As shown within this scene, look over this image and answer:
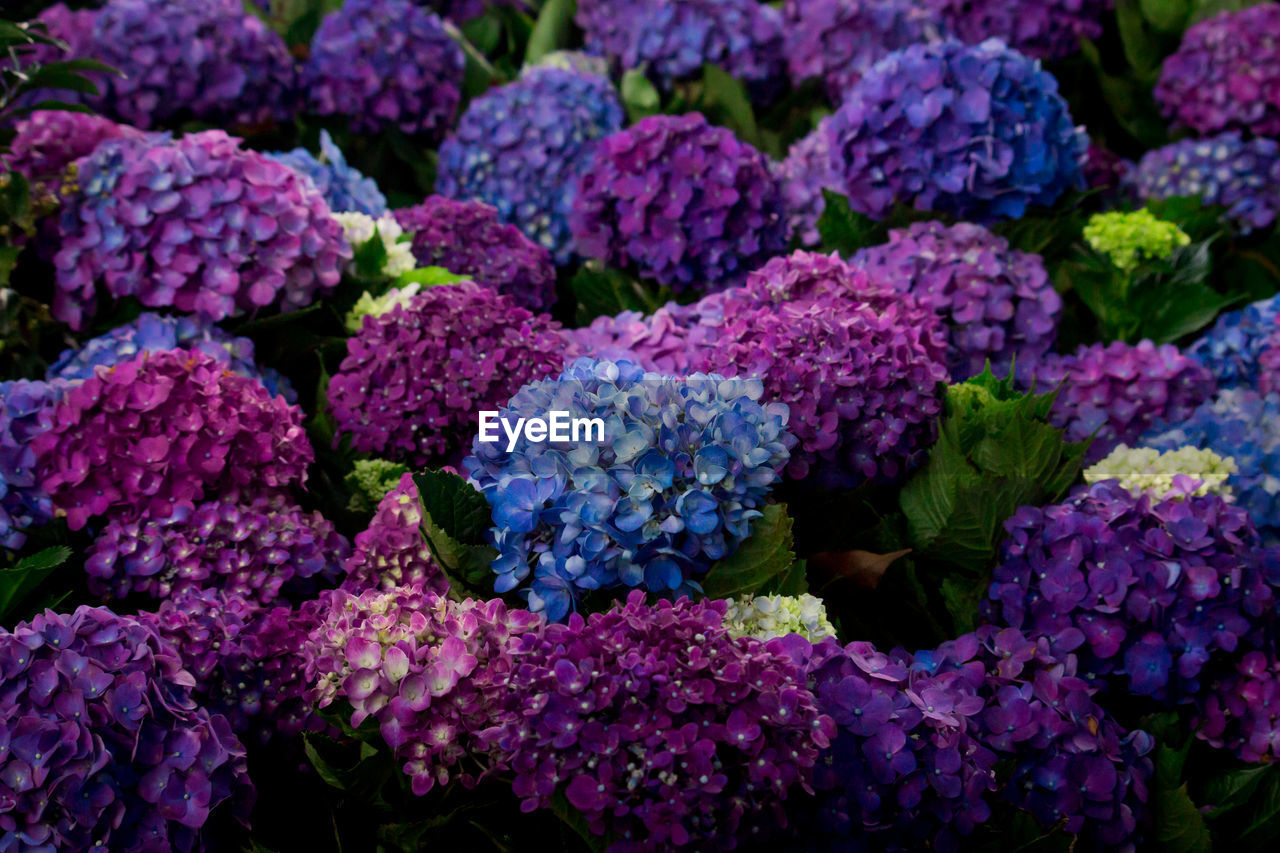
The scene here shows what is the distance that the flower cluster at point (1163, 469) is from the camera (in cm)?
187

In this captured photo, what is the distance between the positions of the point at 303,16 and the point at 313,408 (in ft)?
6.23

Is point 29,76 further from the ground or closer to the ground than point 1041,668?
further from the ground

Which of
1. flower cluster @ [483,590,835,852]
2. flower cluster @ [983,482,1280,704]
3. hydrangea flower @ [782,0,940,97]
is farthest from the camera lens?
hydrangea flower @ [782,0,940,97]

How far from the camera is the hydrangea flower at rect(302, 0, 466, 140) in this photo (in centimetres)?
319

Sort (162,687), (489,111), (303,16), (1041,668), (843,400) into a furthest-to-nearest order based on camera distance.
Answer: (303,16)
(489,111)
(843,400)
(1041,668)
(162,687)

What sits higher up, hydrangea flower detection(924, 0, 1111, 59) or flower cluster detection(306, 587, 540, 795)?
hydrangea flower detection(924, 0, 1111, 59)

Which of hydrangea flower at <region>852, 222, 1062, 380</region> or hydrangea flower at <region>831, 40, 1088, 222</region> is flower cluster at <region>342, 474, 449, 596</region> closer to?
hydrangea flower at <region>852, 222, 1062, 380</region>

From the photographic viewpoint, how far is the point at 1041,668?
160cm

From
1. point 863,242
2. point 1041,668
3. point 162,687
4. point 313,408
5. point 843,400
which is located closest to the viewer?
point 162,687

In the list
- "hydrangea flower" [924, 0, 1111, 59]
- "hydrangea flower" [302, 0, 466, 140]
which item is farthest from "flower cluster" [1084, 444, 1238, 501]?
"hydrangea flower" [302, 0, 466, 140]

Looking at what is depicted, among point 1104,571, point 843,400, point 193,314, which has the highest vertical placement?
point 843,400

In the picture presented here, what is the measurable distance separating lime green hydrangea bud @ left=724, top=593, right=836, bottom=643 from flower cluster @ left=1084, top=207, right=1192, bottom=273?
138 cm

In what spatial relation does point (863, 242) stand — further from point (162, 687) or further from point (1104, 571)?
point (162, 687)

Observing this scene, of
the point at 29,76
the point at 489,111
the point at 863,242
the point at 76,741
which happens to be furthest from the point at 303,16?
the point at 76,741
